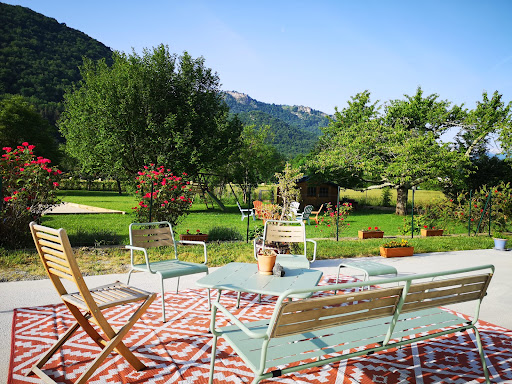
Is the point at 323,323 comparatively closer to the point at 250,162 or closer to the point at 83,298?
the point at 83,298

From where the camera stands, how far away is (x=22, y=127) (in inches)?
1455

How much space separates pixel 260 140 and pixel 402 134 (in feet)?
38.6

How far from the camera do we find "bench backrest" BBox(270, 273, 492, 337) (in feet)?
6.38

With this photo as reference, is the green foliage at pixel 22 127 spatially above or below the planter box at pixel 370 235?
above

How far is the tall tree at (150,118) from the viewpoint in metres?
18.2

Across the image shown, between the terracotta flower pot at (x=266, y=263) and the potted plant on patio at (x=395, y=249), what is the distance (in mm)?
4875

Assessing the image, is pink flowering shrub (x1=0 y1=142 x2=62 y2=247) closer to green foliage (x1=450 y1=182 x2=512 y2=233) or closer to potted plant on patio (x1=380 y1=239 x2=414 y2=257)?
potted plant on patio (x1=380 y1=239 x2=414 y2=257)

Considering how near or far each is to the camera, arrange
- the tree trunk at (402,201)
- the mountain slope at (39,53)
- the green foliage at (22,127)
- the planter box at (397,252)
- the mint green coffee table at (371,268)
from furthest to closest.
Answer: the mountain slope at (39,53) → the green foliage at (22,127) → the tree trunk at (402,201) → the planter box at (397,252) → the mint green coffee table at (371,268)

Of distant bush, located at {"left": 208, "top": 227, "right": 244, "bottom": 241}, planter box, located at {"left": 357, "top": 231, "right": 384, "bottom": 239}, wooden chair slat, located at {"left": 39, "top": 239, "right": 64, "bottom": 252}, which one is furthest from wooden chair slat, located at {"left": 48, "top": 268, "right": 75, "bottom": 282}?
planter box, located at {"left": 357, "top": 231, "right": 384, "bottom": 239}

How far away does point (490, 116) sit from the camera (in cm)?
2219

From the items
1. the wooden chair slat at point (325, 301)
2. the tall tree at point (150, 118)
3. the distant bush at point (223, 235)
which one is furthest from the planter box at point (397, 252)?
the tall tree at point (150, 118)

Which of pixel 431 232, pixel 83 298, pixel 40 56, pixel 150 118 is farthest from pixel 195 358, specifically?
pixel 40 56

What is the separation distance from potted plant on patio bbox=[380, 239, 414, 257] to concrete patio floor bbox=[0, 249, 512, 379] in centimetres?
16

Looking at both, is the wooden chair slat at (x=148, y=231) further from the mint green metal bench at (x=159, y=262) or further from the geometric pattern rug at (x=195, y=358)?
the geometric pattern rug at (x=195, y=358)
